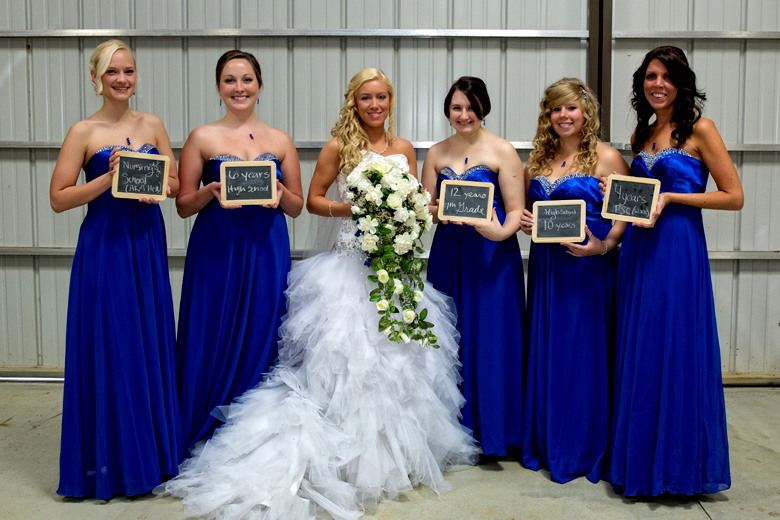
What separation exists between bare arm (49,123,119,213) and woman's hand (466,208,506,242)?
1.81 metres

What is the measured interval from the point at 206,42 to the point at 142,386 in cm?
354

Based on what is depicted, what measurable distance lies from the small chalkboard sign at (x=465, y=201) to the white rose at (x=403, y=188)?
0.23 metres

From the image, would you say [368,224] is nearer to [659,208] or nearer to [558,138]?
[558,138]

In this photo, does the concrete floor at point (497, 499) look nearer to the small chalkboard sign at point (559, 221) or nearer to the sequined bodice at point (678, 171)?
the small chalkboard sign at point (559, 221)

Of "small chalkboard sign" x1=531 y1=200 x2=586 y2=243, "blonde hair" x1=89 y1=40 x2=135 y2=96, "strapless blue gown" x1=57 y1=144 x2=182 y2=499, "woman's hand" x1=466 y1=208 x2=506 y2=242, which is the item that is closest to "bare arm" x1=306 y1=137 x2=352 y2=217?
"woman's hand" x1=466 y1=208 x2=506 y2=242

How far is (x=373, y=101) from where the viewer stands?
133 inches

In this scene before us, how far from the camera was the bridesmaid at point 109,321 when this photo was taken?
3.10 metres

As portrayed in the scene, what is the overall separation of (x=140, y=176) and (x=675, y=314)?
2.61 meters

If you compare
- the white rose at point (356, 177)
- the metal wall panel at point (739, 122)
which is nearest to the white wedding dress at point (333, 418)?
the white rose at point (356, 177)

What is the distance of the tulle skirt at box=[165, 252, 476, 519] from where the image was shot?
2984 millimetres

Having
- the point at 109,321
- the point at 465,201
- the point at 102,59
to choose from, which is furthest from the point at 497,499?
the point at 102,59

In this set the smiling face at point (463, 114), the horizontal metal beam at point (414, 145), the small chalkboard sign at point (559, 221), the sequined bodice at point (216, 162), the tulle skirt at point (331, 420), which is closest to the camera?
the tulle skirt at point (331, 420)

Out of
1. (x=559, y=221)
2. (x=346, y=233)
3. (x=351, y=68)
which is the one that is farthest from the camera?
(x=351, y=68)

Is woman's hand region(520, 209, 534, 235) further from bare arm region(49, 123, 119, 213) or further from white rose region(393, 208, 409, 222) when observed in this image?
bare arm region(49, 123, 119, 213)
